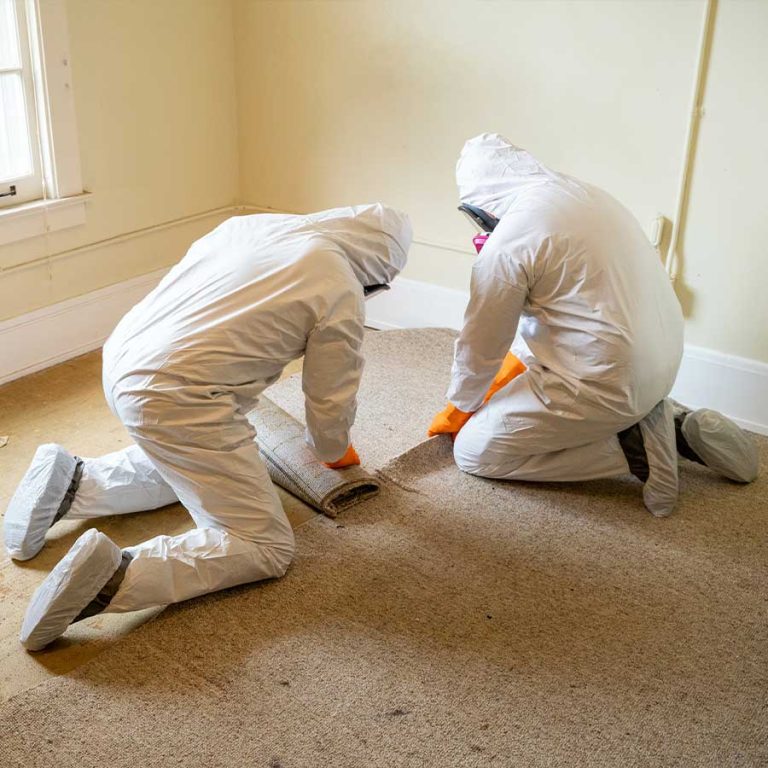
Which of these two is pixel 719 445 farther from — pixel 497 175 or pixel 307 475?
pixel 307 475

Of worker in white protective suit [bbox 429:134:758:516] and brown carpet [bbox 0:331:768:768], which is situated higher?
worker in white protective suit [bbox 429:134:758:516]

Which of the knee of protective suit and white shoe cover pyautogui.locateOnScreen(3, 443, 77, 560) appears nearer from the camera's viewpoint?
white shoe cover pyautogui.locateOnScreen(3, 443, 77, 560)

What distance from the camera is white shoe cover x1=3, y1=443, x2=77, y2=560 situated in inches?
96.3

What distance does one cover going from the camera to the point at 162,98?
12.2 ft

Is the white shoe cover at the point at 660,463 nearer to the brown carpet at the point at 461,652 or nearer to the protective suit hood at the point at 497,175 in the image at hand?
the brown carpet at the point at 461,652

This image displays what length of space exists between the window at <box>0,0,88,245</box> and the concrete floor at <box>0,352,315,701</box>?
53 cm

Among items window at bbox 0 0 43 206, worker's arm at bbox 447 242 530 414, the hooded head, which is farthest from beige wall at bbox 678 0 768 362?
window at bbox 0 0 43 206

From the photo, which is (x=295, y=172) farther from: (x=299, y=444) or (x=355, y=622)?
(x=355, y=622)

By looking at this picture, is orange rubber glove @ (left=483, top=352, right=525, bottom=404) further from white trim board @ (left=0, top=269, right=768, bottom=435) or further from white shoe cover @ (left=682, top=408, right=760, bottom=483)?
white trim board @ (left=0, top=269, right=768, bottom=435)

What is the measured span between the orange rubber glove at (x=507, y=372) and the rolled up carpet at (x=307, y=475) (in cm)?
53

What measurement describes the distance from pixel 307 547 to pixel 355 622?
1.03ft

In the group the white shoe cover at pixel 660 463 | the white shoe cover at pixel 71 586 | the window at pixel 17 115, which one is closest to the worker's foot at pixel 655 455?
the white shoe cover at pixel 660 463

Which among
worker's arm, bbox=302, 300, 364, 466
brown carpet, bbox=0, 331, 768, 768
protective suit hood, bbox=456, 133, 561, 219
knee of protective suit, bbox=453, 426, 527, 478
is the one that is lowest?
brown carpet, bbox=0, 331, 768, 768

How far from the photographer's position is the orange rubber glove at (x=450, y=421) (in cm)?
301
